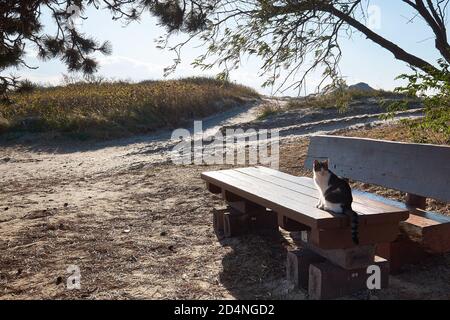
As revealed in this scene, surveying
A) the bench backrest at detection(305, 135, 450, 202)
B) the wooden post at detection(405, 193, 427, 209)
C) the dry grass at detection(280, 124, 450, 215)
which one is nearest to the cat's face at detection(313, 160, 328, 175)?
the bench backrest at detection(305, 135, 450, 202)

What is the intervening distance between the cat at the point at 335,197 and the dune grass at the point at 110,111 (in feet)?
34.9

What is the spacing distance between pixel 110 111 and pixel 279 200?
512 inches

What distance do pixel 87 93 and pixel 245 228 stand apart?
51.6ft

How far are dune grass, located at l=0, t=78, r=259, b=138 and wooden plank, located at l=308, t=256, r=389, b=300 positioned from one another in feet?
35.8

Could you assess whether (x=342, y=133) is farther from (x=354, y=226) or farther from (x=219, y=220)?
(x=354, y=226)

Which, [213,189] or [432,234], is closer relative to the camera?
[432,234]

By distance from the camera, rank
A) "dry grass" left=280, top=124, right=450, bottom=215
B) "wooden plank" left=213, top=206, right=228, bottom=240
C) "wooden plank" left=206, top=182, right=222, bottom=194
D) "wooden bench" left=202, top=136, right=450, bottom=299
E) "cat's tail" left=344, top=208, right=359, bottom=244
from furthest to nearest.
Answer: "dry grass" left=280, top=124, right=450, bottom=215 < "wooden plank" left=206, top=182, right=222, bottom=194 < "wooden plank" left=213, top=206, right=228, bottom=240 < "wooden bench" left=202, top=136, right=450, bottom=299 < "cat's tail" left=344, top=208, right=359, bottom=244

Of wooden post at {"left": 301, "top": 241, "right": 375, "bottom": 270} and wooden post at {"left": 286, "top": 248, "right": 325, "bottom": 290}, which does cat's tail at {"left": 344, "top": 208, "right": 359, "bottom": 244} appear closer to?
wooden post at {"left": 301, "top": 241, "right": 375, "bottom": 270}

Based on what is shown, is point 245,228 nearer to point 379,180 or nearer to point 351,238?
point 379,180

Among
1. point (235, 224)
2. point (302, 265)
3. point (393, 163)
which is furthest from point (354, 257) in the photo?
point (235, 224)

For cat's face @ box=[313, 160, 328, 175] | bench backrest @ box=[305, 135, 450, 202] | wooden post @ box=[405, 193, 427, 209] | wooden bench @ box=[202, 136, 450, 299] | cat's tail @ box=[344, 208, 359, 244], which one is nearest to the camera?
cat's tail @ box=[344, 208, 359, 244]

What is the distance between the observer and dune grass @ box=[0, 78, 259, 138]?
14.3 meters

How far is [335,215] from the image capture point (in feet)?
10.1

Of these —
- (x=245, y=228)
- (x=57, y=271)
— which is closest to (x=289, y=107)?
(x=245, y=228)
